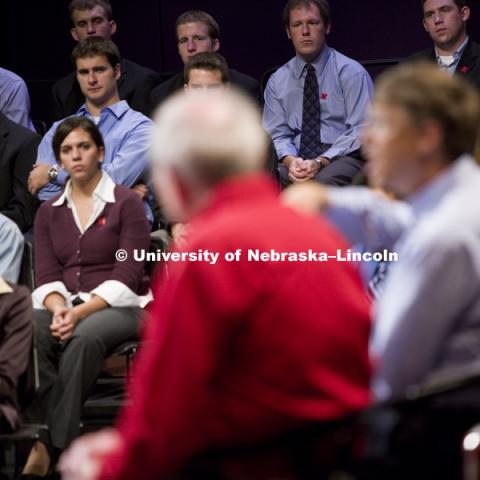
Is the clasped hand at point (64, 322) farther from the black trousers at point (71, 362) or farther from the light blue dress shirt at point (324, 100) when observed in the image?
the light blue dress shirt at point (324, 100)

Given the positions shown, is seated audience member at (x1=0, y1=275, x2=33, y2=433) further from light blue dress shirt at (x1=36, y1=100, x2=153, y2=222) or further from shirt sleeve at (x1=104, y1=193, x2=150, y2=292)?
light blue dress shirt at (x1=36, y1=100, x2=153, y2=222)

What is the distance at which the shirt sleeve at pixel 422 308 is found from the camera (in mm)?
1890

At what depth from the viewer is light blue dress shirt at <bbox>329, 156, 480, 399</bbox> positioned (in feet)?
6.21

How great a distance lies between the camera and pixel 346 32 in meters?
7.31

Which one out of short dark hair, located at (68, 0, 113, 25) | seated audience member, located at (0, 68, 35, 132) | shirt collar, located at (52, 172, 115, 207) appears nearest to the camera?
shirt collar, located at (52, 172, 115, 207)

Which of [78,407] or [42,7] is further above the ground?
[42,7]

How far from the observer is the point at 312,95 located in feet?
19.7

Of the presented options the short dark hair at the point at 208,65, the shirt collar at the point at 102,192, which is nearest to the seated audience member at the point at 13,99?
the short dark hair at the point at 208,65

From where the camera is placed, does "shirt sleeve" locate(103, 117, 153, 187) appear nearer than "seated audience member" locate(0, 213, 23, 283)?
No

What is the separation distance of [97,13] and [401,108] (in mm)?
4723

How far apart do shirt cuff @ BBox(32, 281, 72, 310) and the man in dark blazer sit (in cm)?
232

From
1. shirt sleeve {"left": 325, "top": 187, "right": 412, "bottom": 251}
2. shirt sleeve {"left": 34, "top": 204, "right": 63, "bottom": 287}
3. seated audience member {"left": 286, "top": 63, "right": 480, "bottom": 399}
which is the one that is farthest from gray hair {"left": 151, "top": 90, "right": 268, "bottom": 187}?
shirt sleeve {"left": 34, "top": 204, "right": 63, "bottom": 287}

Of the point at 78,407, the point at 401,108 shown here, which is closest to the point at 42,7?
the point at 78,407

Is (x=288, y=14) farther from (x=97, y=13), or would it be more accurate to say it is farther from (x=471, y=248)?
(x=471, y=248)
